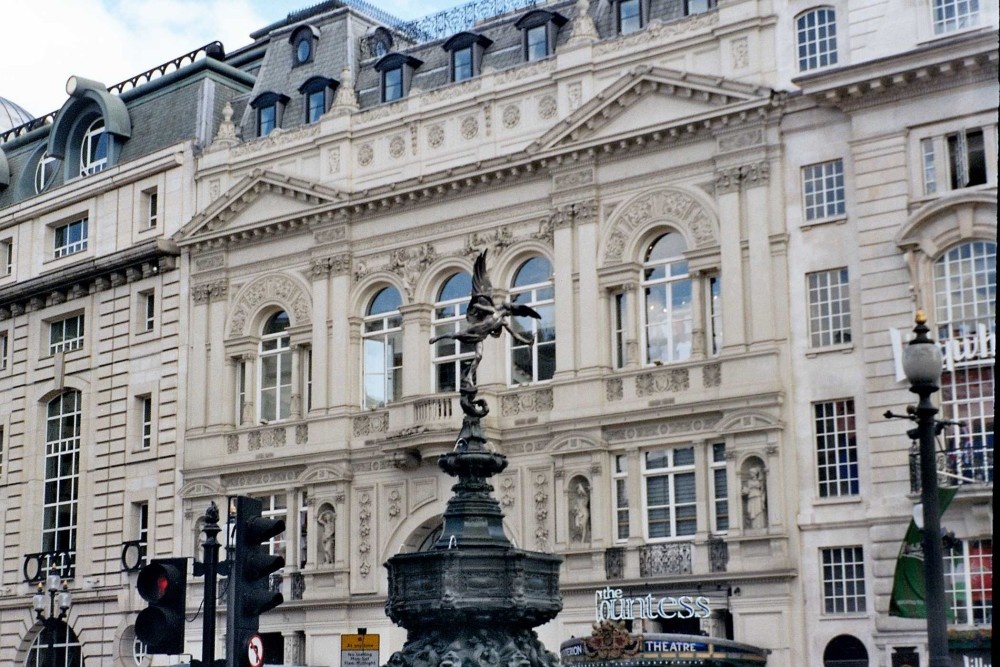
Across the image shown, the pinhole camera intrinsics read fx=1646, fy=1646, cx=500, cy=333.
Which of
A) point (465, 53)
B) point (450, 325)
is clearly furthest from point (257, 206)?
point (450, 325)

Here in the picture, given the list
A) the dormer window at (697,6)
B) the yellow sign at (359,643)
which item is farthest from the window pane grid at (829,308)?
the yellow sign at (359,643)

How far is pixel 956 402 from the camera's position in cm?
3809

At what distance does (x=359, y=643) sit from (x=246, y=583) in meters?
34.3

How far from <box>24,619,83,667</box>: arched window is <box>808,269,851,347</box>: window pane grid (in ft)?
89.7

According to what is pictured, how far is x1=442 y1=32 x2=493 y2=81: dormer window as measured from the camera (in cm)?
4941

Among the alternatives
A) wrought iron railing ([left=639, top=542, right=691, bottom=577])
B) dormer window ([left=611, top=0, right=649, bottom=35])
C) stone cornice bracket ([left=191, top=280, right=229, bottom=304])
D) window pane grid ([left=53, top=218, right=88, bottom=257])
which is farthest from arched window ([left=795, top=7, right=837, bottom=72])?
window pane grid ([left=53, top=218, right=88, bottom=257])

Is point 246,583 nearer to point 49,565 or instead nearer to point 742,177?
point 742,177

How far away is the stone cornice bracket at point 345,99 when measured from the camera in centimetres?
5091

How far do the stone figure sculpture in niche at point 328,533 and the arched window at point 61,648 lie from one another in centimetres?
1135

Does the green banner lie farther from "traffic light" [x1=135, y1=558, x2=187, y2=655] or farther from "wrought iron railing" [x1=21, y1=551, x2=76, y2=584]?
"wrought iron railing" [x1=21, y1=551, x2=76, y2=584]

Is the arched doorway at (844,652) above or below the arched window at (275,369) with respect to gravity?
below

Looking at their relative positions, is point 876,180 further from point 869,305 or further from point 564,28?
point 564,28

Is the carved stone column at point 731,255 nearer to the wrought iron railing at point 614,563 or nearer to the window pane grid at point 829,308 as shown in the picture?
the window pane grid at point 829,308

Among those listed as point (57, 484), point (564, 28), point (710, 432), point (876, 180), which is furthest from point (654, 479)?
point (57, 484)
